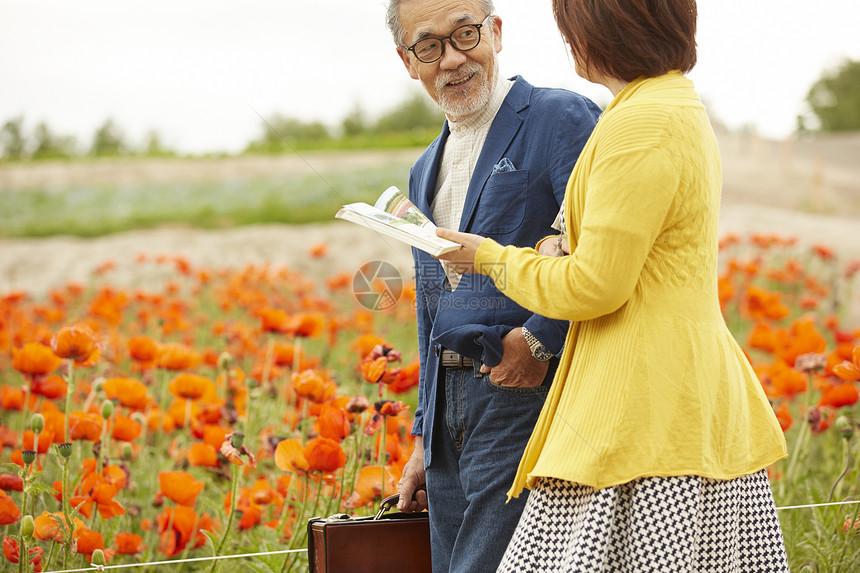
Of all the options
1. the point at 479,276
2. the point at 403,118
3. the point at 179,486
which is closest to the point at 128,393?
the point at 179,486

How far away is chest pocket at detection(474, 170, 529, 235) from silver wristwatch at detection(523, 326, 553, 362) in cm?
20

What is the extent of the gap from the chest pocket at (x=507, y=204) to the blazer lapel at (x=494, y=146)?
0.04 meters

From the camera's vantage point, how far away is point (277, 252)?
9086 millimetres

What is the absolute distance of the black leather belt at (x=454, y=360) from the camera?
154 cm

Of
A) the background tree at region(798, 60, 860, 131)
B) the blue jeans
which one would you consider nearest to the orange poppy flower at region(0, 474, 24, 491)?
the blue jeans

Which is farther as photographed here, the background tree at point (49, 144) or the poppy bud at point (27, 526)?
the background tree at point (49, 144)

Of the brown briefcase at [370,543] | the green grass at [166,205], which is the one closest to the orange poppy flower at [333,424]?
the brown briefcase at [370,543]

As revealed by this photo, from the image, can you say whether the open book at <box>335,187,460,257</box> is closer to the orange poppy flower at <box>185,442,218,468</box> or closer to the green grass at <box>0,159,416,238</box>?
the orange poppy flower at <box>185,442,218,468</box>

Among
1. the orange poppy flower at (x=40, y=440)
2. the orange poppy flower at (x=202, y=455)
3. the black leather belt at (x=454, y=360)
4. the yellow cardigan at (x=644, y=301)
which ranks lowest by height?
the orange poppy flower at (x=202, y=455)

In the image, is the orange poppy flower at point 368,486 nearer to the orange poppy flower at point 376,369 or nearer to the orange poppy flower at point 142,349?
the orange poppy flower at point 376,369

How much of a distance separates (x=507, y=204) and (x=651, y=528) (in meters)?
0.61

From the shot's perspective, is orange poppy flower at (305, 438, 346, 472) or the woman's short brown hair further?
orange poppy flower at (305, 438, 346, 472)

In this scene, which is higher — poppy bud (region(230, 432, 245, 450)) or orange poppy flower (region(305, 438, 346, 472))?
poppy bud (region(230, 432, 245, 450))

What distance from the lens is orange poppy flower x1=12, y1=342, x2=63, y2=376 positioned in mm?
2254
